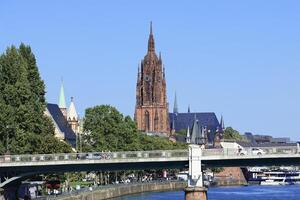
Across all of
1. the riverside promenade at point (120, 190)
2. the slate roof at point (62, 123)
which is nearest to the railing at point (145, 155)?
the riverside promenade at point (120, 190)

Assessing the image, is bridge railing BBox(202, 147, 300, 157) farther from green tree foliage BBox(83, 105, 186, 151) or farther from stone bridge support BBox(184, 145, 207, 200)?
green tree foliage BBox(83, 105, 186, 151)

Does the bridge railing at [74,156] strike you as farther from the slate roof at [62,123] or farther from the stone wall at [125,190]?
the slate roof at [62,123]

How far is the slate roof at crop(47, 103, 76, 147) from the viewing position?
180 metres

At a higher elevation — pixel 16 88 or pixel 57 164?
pixel 16 88

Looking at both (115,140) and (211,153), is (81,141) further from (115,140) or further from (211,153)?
(211,153)

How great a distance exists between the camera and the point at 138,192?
163 m

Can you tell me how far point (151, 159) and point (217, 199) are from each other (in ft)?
177

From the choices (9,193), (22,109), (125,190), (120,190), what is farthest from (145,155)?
(125,190)

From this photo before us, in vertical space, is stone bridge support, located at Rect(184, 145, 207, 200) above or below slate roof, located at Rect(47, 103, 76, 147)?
below

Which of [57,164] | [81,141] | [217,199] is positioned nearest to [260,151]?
[57,164]

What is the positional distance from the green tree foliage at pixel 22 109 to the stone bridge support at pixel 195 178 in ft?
85.4

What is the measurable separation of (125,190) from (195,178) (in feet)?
208

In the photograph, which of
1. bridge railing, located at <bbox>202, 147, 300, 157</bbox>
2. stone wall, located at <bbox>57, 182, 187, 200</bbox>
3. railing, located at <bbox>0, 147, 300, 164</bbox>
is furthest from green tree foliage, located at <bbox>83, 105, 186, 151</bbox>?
bridge railing, located at <bbox>202, 147, 300, 157</bbox>

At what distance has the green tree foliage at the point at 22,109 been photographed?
11056 centimetres
